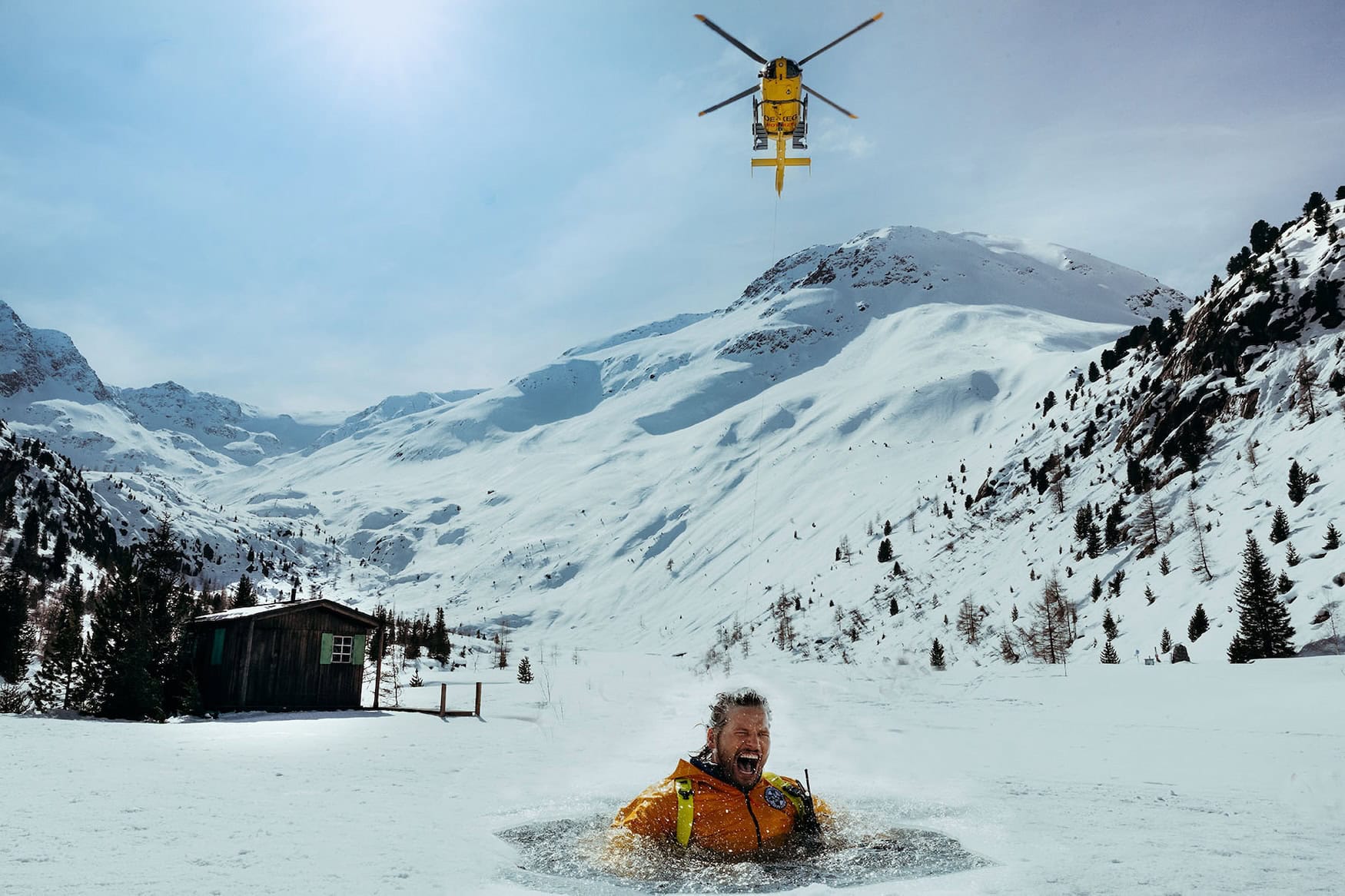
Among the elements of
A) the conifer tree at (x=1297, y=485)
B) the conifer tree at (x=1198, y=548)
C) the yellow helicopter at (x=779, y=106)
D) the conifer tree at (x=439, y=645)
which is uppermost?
the yellow helicopter at (x=779, y=106)

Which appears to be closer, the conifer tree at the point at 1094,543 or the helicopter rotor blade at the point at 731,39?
the helicopter rotor blade at the point at 731,39

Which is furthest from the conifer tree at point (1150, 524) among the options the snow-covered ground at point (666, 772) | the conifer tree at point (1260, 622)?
the snow-covered ground at point (666, 772)

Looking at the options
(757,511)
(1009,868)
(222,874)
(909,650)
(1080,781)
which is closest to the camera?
(222,874)

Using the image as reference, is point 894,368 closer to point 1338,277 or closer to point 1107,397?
point 1107,397

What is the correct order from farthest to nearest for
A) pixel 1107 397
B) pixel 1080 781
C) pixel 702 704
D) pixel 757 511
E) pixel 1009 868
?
pixel 757 511, pixel 1107 397, pixel 702 704, pixel 1080 781, pixel 1009 868

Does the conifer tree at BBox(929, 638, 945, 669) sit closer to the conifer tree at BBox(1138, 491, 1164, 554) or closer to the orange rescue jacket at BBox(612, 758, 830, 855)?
the conifer tree at BBox(1138, 491, 1164, 554)

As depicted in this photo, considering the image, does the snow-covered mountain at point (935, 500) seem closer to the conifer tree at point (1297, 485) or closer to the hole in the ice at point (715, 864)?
the conifer tree at point (1297, 485)

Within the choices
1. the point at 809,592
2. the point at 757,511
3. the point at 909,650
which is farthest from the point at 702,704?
the point at 757,511

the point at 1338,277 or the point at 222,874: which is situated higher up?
the point at 1338,277
